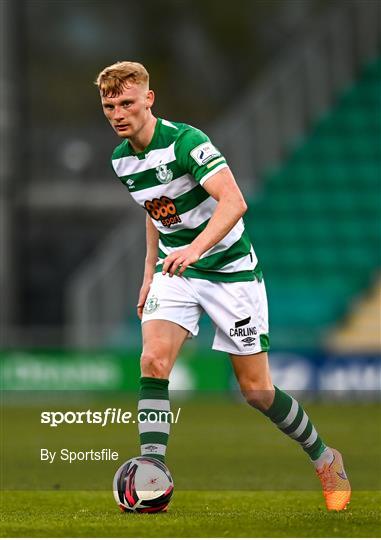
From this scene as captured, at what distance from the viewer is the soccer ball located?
578cm

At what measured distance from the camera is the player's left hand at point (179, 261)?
555 cm

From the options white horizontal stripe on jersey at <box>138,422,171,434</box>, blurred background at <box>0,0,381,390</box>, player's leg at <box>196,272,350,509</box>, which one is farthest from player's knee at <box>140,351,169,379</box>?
blurred background at <box>0,0,381,390</box>

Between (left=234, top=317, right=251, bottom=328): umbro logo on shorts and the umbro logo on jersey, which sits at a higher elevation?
the umbro logo on jersey

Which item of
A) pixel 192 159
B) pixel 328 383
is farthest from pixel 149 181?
pixel 328 383

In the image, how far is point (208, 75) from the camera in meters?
22.0

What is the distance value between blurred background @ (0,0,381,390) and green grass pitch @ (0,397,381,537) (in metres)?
5.64

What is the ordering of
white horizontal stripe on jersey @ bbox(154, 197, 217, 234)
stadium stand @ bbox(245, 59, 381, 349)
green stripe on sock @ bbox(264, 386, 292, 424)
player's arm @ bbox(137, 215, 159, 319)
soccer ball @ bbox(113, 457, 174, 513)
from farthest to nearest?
stadium stand @ bbox(245, 59, 381, 349), player's arm @ bbox(137, 215, 159, 319), green stripe on sock @ bbox(264, 386, 292, 424), white horizontal stripe on jersey @ bbox(154, 197, 217, 234), soccer ball @ bbox(113, 457, 174, 513)

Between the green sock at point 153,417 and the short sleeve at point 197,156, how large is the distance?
94cm

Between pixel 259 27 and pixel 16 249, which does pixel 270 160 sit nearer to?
pixel 259 27

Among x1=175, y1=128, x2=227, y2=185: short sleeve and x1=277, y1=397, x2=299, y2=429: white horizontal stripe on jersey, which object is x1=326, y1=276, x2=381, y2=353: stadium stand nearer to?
x1=277, y1=397, x2=299, y2=429: white horizontal stripe on jersey

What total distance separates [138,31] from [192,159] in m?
16.4

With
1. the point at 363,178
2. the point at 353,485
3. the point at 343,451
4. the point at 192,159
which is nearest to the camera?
the point at 192,159

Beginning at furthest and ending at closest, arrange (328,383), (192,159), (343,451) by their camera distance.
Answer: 1. (328,383)
2. (343,451)
3. (192,159)

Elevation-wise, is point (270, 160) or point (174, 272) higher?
point (174, 272)
